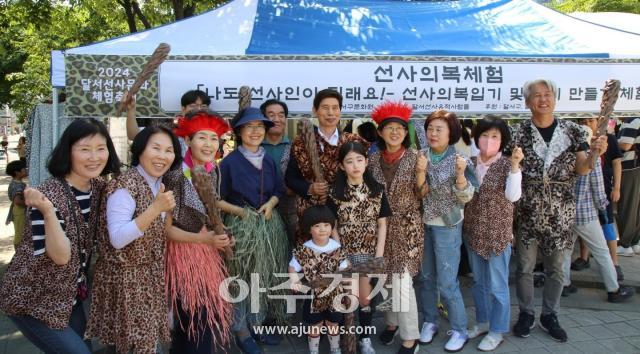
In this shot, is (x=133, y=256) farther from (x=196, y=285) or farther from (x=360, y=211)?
(x=360, y=211)

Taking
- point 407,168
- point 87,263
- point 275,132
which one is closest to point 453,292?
point 407,168

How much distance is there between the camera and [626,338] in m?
3.35

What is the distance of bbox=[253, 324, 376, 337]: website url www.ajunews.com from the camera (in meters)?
2.89

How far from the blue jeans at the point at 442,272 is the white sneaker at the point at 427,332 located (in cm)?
4

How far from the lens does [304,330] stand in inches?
127

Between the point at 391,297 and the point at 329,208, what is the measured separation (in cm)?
73

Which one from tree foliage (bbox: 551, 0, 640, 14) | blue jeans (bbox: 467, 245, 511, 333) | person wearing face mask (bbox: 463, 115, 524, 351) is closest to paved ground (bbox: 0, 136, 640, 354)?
blue jeans (bbox: 467, 245, 511, 333)

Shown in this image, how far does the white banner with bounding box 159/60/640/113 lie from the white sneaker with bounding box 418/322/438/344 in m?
1.56

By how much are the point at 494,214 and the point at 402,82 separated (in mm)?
1161

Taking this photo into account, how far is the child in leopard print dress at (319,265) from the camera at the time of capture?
9.09 feet

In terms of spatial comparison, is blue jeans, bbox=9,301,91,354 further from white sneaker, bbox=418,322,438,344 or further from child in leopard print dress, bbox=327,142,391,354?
white sneaker, bbox=418,322,438,344

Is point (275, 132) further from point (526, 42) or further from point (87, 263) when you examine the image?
point (526, 42)

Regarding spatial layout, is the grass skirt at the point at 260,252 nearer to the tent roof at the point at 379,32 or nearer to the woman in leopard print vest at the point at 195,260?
the woman in leopard print vest at the point at 195,260

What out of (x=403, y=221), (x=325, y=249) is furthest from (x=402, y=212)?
(x=325, y=249)
